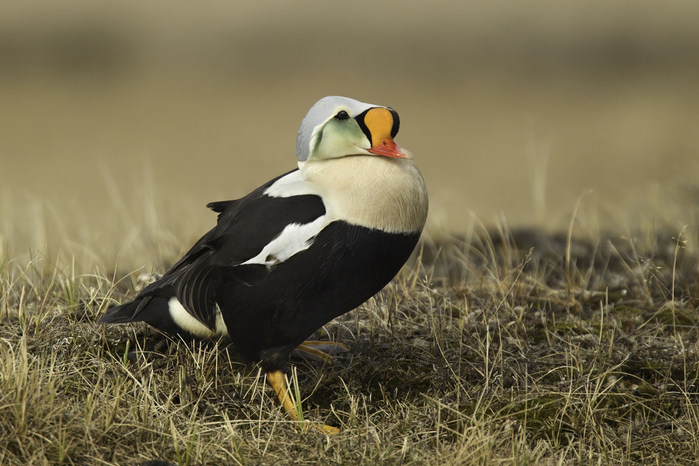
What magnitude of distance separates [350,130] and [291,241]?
0.47 meters

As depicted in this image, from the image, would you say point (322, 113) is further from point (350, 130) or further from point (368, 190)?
point (368, 190)

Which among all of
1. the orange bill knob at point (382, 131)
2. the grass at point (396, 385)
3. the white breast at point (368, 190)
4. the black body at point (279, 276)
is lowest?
the grass at point (396, 385)

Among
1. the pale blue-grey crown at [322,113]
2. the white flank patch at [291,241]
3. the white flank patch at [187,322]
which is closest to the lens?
the white flank patch at [291,241]

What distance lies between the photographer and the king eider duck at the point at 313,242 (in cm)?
250

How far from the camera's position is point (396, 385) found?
282 cm

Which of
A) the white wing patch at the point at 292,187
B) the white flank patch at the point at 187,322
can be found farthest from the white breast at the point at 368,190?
the white flank patch at the point at 187,322

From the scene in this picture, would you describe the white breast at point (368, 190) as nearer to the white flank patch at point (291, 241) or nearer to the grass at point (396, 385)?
the white flank patch at point (291, 241)

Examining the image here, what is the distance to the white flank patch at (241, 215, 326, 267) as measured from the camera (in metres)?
2.49

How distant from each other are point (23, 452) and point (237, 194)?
3773mm

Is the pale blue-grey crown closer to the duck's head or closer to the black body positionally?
the duck's head

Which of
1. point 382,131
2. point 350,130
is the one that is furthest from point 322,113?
→ point 382,131

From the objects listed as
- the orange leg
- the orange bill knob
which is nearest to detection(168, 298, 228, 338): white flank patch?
the orange leg

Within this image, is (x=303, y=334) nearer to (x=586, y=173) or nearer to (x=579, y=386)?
(x=579, y=386)

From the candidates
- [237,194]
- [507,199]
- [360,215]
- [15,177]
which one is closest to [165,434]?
[360,215]
